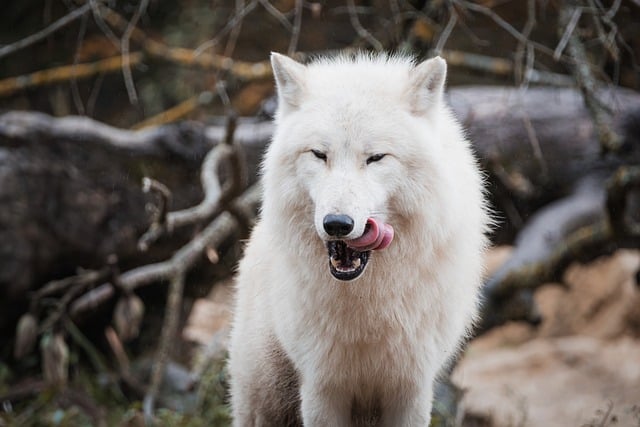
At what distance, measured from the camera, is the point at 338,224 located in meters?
2.56

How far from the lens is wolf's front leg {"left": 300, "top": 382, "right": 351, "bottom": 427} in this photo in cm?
310

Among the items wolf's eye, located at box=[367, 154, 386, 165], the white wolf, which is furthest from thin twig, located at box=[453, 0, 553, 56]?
wolf's eye, located at box=[367, 154, 386, 165]

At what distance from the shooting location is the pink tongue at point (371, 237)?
2.69 meters

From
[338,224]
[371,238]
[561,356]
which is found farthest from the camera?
[561,356]

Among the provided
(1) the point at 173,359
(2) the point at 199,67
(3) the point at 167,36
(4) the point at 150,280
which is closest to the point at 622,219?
(4) the point at 150,280

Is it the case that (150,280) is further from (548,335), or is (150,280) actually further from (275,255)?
(548,335)

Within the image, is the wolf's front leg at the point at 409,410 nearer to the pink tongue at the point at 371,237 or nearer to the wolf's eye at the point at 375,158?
the pink tongue at the point at 371,237

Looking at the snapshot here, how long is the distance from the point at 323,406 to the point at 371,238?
824 millimetres

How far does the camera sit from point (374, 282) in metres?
3.01

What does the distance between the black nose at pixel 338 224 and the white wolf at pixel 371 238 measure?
0.09 metres

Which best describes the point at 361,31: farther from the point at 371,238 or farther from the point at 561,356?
the point at 561,356

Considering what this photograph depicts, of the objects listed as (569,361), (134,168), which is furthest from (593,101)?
(134,168)

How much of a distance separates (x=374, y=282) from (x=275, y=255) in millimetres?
505

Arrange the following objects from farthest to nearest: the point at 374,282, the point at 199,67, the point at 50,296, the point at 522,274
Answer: the point at 199,67 → the point at 50,296 → the point at 522,274 → the point at 374,282
